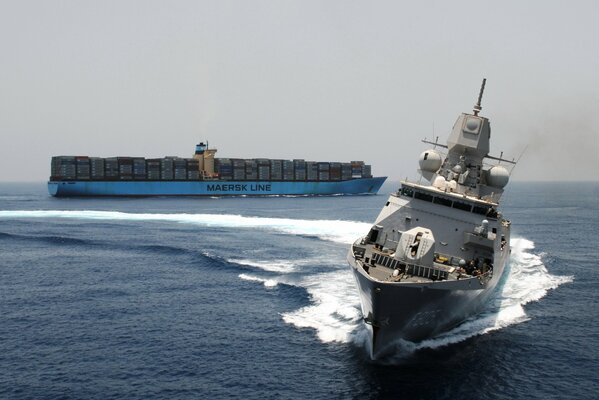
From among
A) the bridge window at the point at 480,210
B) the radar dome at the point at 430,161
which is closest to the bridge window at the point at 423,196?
the bridge window at the point at 480,210

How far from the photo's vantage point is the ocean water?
1984 centimetres

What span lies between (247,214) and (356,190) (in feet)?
Result: 233

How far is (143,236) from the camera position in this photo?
59.4m

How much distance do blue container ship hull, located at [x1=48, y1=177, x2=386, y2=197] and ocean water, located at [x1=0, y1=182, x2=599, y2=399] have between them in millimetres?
77104

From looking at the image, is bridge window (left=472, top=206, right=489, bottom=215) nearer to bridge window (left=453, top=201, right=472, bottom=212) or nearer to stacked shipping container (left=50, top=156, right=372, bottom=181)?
bridge window (left=453, top=201, right=472, bottom=212)

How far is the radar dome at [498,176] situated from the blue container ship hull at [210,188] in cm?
10706

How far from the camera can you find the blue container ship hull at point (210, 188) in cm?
12456

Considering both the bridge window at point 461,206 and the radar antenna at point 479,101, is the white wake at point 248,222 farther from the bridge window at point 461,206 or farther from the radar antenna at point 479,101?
the bridge window at point 461,206

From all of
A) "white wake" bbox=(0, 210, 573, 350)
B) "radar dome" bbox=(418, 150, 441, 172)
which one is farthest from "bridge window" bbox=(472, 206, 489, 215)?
"white wake" bbox=(0, 210, 573, 350)

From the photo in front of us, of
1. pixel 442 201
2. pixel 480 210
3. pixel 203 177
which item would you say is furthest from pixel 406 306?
pixel 203 177

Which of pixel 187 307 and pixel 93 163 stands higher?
pixel 93 163

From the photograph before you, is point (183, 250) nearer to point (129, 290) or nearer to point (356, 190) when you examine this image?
point (129, 290)

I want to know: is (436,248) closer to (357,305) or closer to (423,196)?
(423,196)

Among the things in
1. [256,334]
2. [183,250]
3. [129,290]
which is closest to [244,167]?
[183,250]
